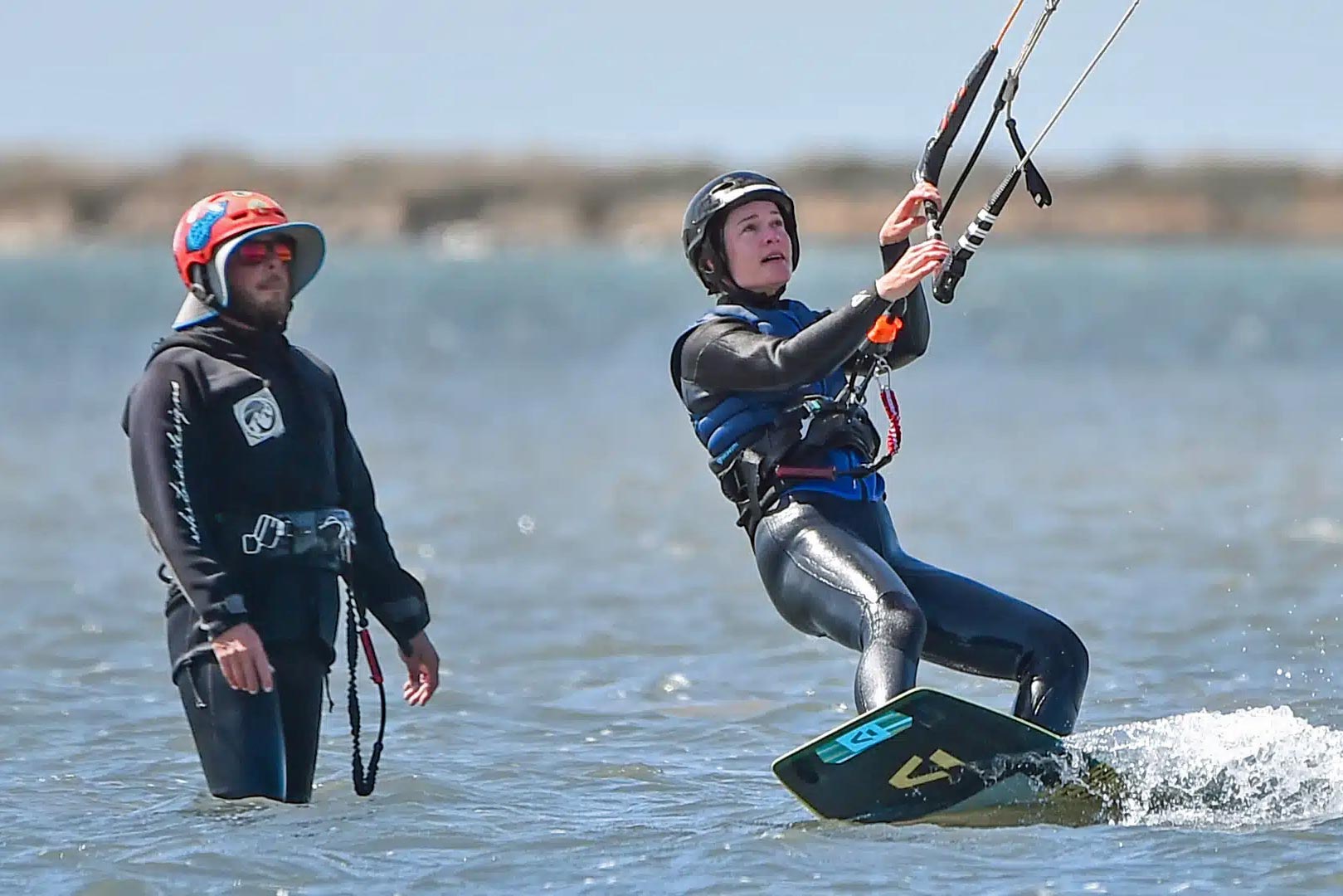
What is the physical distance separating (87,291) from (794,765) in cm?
7331

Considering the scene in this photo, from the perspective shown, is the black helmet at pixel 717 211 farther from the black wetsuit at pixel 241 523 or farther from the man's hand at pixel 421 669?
the man's hand at pixel 421 669

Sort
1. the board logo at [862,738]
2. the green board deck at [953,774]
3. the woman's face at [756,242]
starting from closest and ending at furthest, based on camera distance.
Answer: the board logo at [862,738]
the green board deck at [953,774]
the woman's face at [756,242]

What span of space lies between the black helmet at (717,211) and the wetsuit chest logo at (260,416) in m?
1.33

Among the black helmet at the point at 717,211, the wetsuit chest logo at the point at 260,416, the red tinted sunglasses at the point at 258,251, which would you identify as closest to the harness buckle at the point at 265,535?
the wetsuit chest logo at the point at 260,416

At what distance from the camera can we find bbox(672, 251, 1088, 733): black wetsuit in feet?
20.8

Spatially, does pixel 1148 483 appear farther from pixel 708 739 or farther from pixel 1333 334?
pixel 1333 334

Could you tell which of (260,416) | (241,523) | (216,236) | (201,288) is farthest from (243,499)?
(216,236)

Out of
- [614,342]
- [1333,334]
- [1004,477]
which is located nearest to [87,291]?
[614,342]

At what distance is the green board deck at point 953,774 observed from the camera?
6363 mm

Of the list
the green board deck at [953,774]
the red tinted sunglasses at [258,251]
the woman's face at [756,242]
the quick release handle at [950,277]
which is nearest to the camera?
the green board deck at [953,774]

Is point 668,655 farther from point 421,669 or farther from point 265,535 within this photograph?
point 265,535

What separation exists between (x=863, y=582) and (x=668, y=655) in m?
3.81

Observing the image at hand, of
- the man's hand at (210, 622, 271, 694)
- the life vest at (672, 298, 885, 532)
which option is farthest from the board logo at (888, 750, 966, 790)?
the man's hand at (210, 622, 271, 694)

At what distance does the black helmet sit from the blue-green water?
5.56 ft
